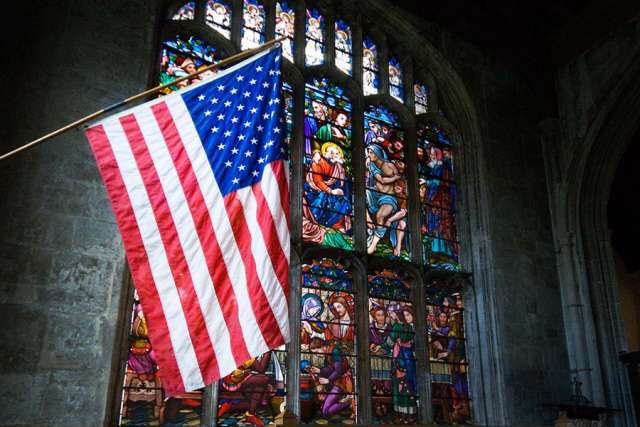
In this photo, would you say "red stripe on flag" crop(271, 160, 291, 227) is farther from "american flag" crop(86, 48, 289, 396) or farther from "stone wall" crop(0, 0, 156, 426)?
"stone wall" crop(0, 0, 156, 426)

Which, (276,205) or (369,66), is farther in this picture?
(369,66)

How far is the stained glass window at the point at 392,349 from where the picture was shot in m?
7.51

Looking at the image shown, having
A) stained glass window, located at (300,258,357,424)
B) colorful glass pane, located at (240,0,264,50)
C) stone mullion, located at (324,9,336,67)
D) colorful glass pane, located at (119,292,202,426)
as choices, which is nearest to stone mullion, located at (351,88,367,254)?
stained glass window, located at (300,258,357,424)

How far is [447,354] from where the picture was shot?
8.26 metres

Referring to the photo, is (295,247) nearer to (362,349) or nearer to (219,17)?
(362,349)

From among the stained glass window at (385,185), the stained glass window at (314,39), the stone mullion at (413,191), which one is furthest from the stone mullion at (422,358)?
the stained glass window at (314,39)

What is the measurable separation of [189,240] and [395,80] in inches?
251

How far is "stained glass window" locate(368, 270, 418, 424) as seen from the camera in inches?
296

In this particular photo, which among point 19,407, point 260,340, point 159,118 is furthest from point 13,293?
point 260,340

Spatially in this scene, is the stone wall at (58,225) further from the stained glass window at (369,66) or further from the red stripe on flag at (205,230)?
the stained glass window at (369,66)

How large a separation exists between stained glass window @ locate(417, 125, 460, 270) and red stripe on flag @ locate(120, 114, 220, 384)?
16.8 ft

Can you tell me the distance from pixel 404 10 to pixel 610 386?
6.14 m

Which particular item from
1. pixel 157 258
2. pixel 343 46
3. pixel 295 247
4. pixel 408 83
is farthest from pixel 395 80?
pixel 157 258

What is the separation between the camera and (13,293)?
564cm
